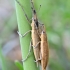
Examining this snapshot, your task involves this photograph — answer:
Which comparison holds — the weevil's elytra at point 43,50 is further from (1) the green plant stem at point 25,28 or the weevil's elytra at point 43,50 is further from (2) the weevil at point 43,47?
(1) the green plant stem at point 25,28

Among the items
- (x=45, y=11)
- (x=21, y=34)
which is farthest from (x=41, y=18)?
(x=21, y=34)

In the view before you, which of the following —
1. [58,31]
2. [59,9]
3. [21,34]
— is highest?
[21,34]

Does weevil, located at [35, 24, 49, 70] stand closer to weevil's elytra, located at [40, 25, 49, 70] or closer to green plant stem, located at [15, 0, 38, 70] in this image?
weevil's elytra, located at [40, 25, 49, 70]

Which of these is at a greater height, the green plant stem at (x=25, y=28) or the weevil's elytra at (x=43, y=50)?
the green plant stem at (x=25, y=28)

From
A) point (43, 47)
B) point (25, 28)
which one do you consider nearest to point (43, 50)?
point (43, 47)

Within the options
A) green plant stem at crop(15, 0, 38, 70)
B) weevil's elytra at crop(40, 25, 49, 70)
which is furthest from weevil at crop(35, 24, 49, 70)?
green plant stem at crop(15, 0, 38, 70)

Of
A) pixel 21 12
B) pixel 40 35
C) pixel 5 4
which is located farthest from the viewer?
pixel 5 4

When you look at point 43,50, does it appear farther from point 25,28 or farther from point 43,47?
point 25,28

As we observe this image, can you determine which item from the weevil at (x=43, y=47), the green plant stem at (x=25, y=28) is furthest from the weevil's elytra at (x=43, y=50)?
the green plant stem at (x=25, y=28)

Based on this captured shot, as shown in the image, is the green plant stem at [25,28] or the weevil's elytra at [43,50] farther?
the weevil's elytra at [43,50]

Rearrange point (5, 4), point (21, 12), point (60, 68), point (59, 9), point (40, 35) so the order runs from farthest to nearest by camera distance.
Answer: point (5, 4)
point (59, 9)
point (60, 68)
point (40, 35)
point (21, 12)

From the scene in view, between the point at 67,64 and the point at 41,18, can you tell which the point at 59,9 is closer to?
the point at 41,18
